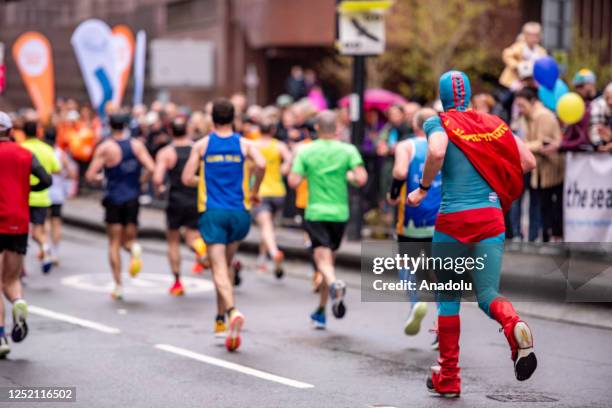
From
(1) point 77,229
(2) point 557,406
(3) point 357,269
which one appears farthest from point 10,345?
(1) point 77,229

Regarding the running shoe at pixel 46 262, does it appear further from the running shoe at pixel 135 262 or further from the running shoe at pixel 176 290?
the running shoe at pixel 176 290

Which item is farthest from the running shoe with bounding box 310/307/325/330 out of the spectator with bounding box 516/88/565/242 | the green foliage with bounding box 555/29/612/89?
the green foliage with bounding box 555/29/612/89

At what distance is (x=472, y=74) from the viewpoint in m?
36.4

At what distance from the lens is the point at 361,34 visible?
16.3 m

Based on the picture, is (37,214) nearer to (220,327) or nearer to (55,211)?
(55,211)

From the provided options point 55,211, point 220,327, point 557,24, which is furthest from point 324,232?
point 557,24

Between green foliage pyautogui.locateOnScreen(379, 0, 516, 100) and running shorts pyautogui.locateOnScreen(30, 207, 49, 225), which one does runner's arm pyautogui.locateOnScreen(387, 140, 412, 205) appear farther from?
green foliage pyautogui.locateOnScreen(379, 0, 516, 100)

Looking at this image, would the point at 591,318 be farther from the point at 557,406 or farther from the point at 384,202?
the point at 384,202

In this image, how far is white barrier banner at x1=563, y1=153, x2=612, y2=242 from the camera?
12188 millimetres

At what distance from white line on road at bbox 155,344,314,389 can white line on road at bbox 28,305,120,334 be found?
1.03 m

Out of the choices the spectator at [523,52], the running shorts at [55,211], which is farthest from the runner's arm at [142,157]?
the spectator at [523,52]

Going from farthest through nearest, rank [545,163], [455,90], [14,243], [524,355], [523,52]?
[523,52] → [545,163] → [14,243] → [455,90] → [524,355]

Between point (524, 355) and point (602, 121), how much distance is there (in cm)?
627

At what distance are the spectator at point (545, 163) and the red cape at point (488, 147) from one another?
5.20 m
